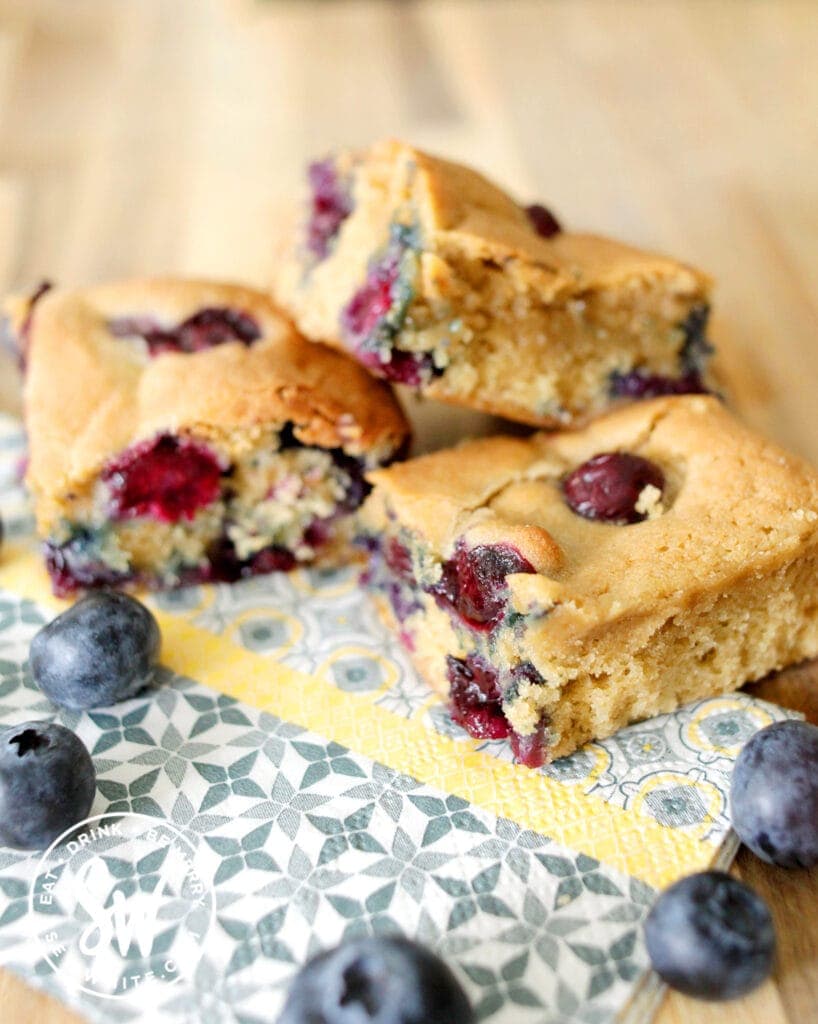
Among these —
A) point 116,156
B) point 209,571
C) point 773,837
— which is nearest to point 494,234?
point 209,571

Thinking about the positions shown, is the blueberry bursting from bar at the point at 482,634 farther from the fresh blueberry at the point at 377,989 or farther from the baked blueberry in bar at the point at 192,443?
the fresh blueberry at the point at 377,989

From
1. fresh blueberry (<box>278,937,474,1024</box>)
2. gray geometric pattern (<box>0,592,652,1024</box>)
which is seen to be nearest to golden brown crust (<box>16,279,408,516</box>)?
gray geometric pattern (<box>0,592,652,1024</box>)

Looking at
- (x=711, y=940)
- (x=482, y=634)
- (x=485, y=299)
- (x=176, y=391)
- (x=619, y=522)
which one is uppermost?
(x=485, y=299)

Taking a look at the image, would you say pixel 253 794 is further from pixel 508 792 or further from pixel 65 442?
pixel 65 442

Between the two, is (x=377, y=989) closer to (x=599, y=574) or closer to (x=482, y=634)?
(x=482, y=634)

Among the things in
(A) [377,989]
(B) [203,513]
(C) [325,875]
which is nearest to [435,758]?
(C) [325,875]

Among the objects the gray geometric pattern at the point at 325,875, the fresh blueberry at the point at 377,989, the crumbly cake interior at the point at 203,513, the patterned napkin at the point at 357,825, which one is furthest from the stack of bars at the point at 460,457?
the fresh blueberry at the point at 377,989

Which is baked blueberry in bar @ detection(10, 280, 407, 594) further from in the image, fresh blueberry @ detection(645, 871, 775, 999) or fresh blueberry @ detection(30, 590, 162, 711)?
fresh blueberry @ detection(645, 871, 775, 999)
